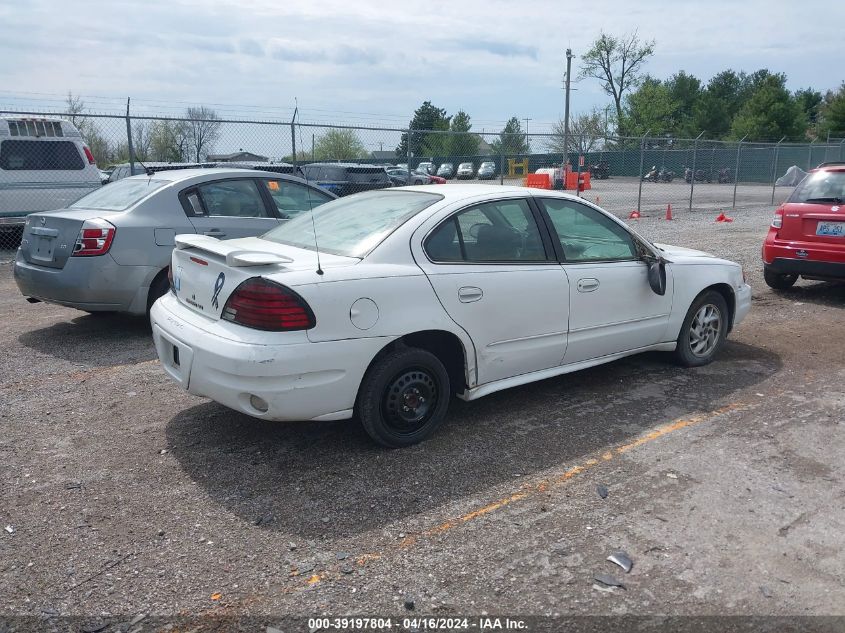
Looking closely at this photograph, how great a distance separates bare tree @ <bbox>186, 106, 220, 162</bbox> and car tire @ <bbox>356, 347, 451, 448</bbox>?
344 inches

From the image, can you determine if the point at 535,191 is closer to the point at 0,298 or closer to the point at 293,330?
the point at 293,330

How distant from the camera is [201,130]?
12078mm

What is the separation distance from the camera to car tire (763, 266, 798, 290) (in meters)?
9.28

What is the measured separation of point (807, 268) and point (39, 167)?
1151 centimetres

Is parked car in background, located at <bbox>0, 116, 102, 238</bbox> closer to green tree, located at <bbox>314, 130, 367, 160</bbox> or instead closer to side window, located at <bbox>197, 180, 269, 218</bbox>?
green tree, located at <bbox>314, 130, 367, 160</bbox>

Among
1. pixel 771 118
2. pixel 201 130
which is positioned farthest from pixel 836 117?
pixel 201 130

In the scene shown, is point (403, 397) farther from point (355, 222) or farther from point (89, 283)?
point (89, 283)

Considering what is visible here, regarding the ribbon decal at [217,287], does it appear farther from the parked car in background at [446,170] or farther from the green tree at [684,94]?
the green tree at [684,94]

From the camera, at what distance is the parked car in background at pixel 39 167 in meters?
11.8

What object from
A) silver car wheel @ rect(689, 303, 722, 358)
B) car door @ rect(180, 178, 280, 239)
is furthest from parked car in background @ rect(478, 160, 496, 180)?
silver car wheel @ rect(689, 303, 722, 358)

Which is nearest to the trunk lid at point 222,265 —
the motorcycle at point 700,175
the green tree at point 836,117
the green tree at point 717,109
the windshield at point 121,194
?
the windshield at point 121,194

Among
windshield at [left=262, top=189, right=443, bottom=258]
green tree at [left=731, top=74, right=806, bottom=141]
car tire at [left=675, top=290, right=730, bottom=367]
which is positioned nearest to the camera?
windshield at [left=262, top=189, right=443, bottom=258]

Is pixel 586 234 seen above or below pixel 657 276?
above

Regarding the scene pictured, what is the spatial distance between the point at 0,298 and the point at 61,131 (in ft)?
16.1
